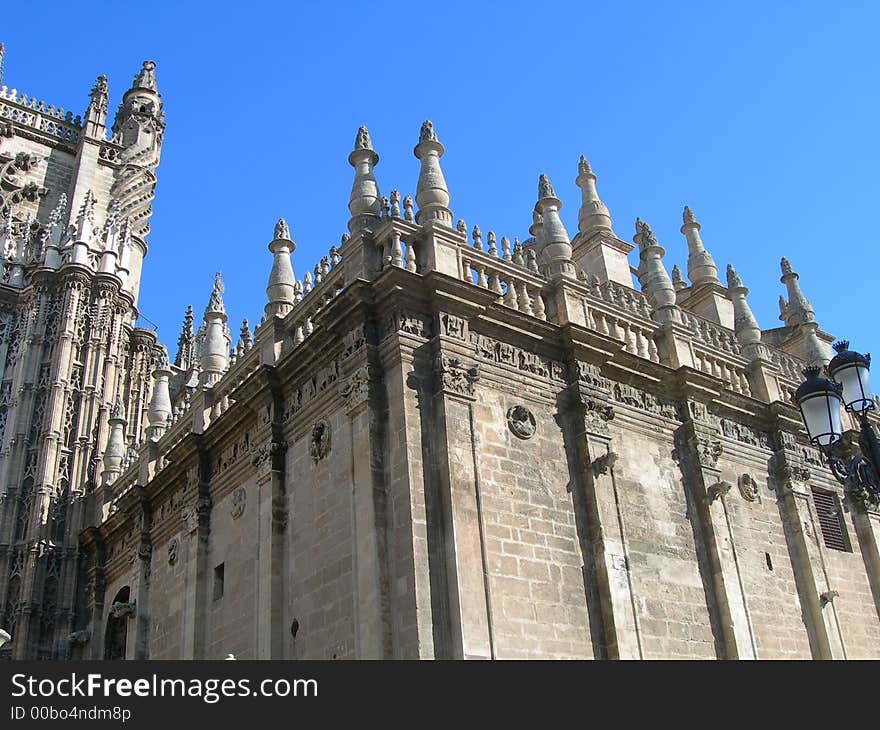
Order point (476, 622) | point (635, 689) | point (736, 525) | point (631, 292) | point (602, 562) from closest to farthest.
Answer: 1. point (635, 689)
2. point (476, 622)
3. point (602, 562)
4. point (736, 525)
5. point (631, 292)

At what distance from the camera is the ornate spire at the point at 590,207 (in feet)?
68.0

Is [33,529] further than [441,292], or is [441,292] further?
[33,529]

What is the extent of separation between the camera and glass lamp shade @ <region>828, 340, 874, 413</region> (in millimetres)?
9273

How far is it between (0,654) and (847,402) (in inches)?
708

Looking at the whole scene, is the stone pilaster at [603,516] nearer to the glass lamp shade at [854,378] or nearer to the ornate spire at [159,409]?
the glass lamp shade at [854,378]

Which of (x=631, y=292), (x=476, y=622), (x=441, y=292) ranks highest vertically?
(x=631, y=292)

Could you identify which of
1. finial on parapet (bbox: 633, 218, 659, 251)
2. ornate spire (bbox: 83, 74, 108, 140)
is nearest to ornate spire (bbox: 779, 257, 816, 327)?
finial on parapet (bbox: 633, 218, 659, 251)

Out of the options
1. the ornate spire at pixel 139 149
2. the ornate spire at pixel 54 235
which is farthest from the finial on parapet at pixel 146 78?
the ornate spire at pixel 54 235

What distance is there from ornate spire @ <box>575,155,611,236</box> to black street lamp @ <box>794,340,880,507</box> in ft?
37.9

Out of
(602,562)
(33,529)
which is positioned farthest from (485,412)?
(33,529)

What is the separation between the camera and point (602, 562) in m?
13.1

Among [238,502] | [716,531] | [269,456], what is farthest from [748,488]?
[238,502]

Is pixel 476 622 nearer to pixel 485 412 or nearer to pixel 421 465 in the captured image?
pixel 421 465

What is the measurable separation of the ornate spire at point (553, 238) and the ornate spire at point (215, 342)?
255 inches
